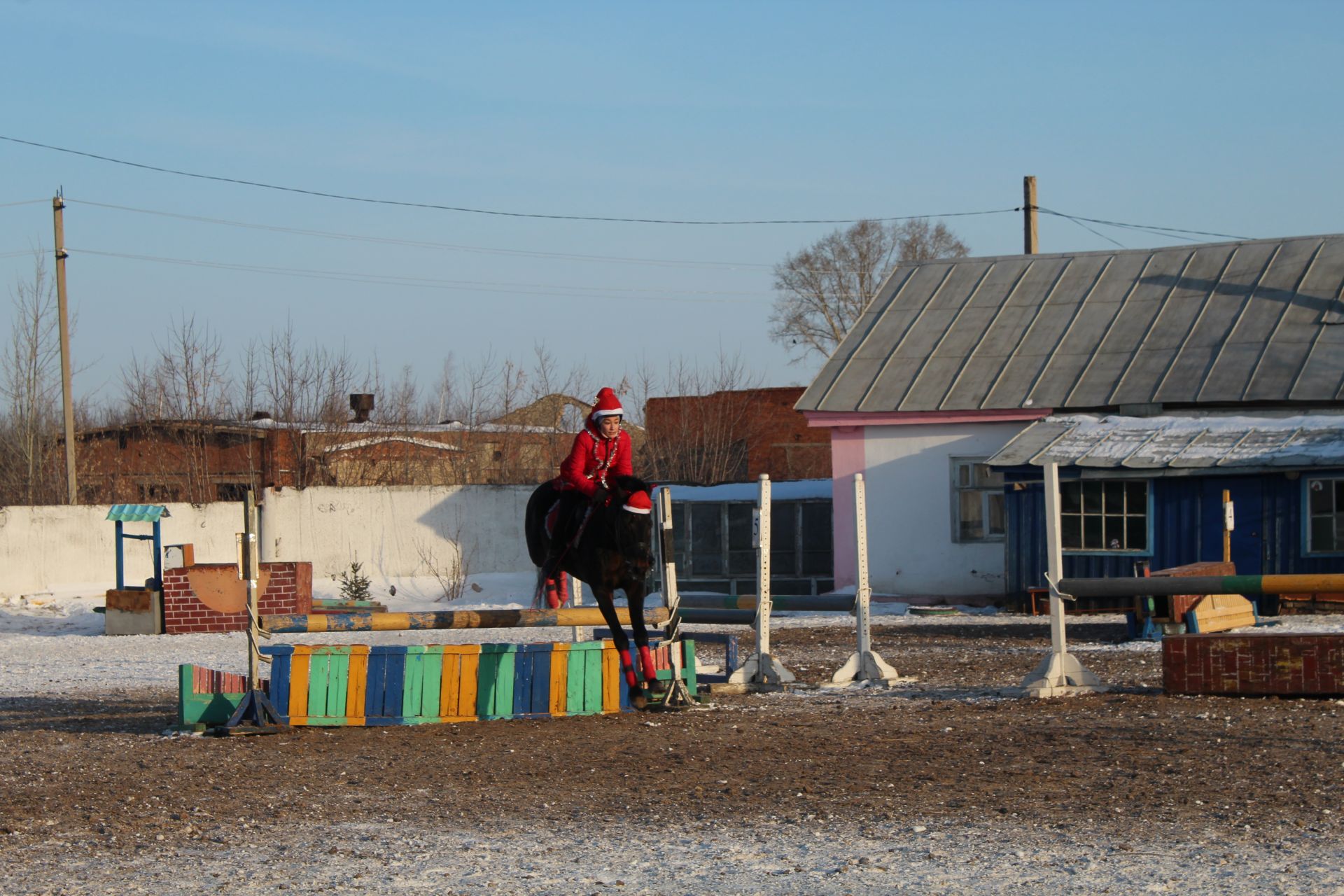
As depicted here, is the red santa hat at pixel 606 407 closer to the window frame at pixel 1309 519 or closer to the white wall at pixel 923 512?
the window frame at pixel 1309 519

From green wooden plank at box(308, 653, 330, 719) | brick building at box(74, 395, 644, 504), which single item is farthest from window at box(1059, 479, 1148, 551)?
brick building at box(74, 395, 644, 504)

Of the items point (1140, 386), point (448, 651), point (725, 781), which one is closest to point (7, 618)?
point (448, 651)

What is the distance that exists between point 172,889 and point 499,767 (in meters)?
2.95

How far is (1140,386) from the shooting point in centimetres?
2417

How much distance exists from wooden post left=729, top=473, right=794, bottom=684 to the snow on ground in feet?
15.1

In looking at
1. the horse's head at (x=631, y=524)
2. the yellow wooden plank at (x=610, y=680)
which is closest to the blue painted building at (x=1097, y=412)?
the yellow wooden plank at (x=610, y=680)

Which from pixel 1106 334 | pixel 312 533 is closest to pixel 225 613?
pixel 312 533

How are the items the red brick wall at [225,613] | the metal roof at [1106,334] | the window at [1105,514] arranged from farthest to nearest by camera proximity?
1. the metal roof at [1106,334]
2. the red brick wall at [225,613]
3. the window at [1105,514]

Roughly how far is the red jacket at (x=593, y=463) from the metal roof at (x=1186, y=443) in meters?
12.7

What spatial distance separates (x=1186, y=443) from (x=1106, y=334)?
4.11 meters

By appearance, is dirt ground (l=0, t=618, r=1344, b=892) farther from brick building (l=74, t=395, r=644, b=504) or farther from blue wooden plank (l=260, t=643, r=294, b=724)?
brick building (l=74, t=395, r=644, b=504)

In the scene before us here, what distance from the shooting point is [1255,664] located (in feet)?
35.4

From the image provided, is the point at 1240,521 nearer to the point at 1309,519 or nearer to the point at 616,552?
the point at 1309,519

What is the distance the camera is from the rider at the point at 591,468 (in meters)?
9.96
